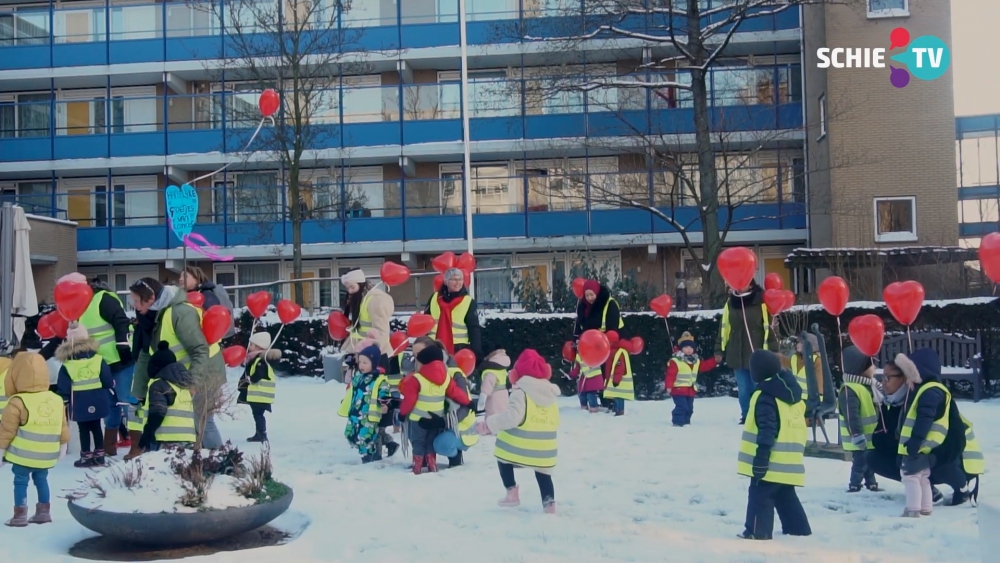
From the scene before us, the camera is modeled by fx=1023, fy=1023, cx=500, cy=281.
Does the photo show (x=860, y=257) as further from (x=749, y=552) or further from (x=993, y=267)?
(x=749, y=552)

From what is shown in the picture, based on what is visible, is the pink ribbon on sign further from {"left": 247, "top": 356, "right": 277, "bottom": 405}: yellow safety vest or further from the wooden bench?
the wooden bench

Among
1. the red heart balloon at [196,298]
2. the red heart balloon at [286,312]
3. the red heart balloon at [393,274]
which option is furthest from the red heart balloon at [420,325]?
the red heart balloon at [286,312]

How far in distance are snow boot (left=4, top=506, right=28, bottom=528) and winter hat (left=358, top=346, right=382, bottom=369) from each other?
131 inches

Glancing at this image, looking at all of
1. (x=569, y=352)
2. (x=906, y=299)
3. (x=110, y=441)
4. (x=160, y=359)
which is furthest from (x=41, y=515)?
(x=569, y=352)

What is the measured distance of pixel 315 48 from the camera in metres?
27.2

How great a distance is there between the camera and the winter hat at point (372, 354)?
383 inches

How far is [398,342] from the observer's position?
35.3 ft

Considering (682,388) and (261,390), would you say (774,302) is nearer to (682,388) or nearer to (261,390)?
(682,388)

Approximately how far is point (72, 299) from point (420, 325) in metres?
3.30

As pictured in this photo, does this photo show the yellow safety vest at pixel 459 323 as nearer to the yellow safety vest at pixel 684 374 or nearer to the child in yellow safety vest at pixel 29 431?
the yellow safety vest at pixel 684 374

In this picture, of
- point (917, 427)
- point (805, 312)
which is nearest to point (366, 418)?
point (917, 427)

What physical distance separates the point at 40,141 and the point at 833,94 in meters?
22.7

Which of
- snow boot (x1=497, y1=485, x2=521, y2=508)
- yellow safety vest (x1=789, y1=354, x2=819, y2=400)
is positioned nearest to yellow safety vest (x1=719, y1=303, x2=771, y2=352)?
yellow safety vest (x1=789, y1=354, x2=819, y2=400)

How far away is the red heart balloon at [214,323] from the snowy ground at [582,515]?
4.55 feet
